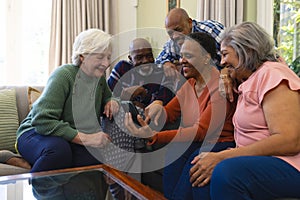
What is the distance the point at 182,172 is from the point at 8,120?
4.62 ft

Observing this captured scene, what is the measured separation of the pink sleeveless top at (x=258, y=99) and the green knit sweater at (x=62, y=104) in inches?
40.0

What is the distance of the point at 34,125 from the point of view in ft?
6.73

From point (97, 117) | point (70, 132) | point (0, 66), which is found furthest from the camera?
point (0, 66)

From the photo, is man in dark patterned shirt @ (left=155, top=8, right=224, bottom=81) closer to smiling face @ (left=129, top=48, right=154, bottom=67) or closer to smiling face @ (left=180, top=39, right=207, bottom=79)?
smiling face @ (left=129, top=48, right=154, bottom=67)

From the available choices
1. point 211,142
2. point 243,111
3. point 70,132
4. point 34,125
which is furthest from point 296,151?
point 34,125

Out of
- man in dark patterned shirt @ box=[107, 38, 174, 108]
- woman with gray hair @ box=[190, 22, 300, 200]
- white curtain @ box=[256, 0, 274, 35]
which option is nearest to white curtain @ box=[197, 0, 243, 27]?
white curtain @ box=[256, 0, 274, 35]

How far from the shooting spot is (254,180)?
123 centimetres

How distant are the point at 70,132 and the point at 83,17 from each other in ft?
5.95

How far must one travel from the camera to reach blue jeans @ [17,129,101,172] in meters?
1.99

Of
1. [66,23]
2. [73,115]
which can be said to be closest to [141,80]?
[73,115]

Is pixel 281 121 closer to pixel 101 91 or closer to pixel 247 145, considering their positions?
pixel 247 145

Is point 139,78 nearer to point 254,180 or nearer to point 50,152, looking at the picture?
point 50,152

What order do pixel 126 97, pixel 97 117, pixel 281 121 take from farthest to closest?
pixel 126 97 → pixel 97 117 → pixel 281 121

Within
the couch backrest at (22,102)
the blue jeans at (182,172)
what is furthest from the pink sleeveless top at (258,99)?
the couch backrest at (22,102)
